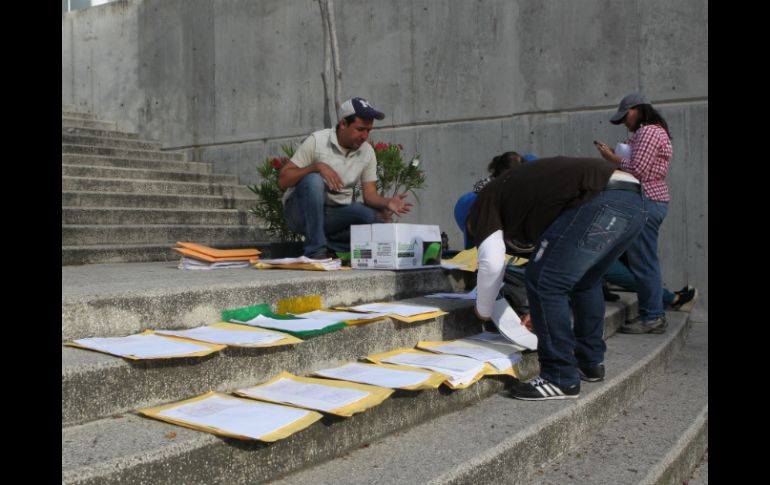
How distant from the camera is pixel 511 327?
2.96 meters

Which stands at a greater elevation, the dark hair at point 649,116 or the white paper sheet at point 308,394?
the dark hair at point 649,116

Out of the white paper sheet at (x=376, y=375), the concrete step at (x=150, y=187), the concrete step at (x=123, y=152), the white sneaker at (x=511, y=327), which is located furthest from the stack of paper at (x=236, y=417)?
the concrete step at (x=123, y=152)

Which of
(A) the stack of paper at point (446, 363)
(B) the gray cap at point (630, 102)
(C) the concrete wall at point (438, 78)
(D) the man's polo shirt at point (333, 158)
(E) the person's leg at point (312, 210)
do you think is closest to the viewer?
(A) the stack of paper at point (446, 363)

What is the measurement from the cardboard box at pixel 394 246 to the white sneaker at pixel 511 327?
0.86 meters

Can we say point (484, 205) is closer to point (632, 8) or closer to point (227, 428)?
point (227, 428)

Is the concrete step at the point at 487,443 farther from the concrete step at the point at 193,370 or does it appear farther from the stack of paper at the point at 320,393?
the concrete step at the point at 193,370

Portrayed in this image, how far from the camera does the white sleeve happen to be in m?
2.59

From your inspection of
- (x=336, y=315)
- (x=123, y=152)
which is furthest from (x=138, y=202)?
(x=336, y=315)

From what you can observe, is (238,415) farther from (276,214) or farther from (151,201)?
(151,201)

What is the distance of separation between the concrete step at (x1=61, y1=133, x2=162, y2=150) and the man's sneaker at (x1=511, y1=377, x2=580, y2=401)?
5.65m

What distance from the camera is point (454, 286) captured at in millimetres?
4098

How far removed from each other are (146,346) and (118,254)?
2.61 m

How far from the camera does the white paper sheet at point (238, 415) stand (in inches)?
67.9

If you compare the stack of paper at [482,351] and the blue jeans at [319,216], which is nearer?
the stack of paper at [482,351]
